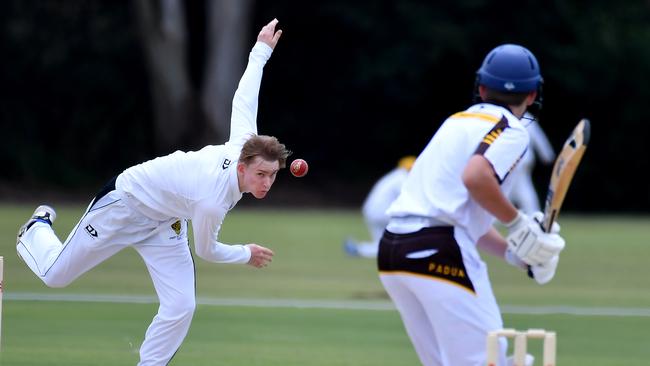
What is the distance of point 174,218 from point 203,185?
54 centimetres

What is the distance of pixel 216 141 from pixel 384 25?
17.3 ft

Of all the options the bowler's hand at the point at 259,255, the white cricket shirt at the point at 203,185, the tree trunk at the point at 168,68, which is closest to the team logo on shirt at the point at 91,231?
the white cricket shirt at the point at 203,185

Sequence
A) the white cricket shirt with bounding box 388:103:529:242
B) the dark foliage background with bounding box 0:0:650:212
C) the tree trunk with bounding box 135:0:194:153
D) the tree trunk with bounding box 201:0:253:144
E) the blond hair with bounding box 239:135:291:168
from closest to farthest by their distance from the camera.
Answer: the white cricket shirt with bounding box 388:103:529:242
the blond hair with bounding box 239:135:291:168
the tree trunk with bounding box 135:0:194:153
the tree trunk with bounding box 201:0:253:144
the dark foliage background with bounding box 0:0:650:212

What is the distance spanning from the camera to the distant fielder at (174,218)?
676 cm

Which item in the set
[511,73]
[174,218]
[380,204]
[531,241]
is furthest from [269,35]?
[380,204]

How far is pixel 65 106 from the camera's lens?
3189 centimetres

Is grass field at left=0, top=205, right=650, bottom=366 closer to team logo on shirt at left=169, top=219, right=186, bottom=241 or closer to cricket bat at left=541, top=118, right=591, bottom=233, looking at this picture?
team logo on shirt at left=169, top=219, right=186, bottom=241

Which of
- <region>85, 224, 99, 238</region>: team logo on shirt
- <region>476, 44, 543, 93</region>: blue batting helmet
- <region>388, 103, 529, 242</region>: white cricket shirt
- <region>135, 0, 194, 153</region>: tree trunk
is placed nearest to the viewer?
<region>388, 103, 529, 242</region>: white cricket shirt

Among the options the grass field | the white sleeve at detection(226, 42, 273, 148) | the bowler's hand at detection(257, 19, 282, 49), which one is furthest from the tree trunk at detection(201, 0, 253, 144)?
the white sleeve at detection(226, 42, 273, 148)

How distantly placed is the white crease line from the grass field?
0.02 m

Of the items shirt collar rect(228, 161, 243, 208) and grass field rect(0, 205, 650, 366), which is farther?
grass field rect(0, 205, 650, 366)

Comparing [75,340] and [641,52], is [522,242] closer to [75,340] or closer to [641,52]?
[75,340]

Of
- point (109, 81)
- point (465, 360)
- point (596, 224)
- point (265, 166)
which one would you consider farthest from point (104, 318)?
point (109, 81)

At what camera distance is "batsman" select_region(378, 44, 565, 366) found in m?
5.43
